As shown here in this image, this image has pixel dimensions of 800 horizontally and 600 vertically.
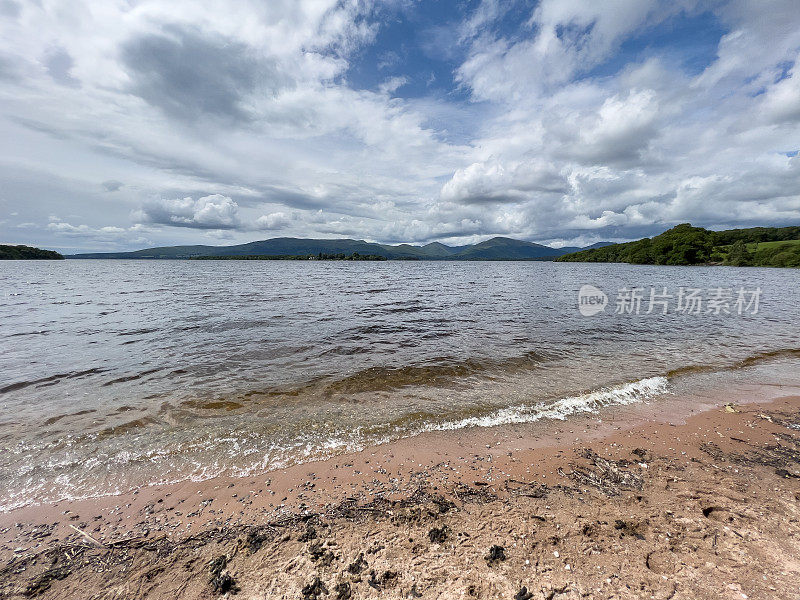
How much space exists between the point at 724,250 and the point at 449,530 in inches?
8554

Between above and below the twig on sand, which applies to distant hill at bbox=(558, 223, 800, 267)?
above

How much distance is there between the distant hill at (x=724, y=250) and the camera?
128 m

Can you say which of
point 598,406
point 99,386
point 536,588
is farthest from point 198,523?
point 598,406

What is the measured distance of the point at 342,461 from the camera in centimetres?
644

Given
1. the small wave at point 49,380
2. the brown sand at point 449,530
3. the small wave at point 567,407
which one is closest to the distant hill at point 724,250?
the small wave at point 567,407

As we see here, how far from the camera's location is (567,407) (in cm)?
895

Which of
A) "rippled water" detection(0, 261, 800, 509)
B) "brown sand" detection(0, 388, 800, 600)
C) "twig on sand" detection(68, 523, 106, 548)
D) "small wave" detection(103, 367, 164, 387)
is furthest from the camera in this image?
"small wave" detection(103, 367, 164, 387)

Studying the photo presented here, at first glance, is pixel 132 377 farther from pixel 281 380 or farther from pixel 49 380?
pixel 281 380

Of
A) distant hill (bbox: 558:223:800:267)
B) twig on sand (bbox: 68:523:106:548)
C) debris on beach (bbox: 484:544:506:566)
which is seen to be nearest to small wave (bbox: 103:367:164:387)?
twig on sand (bbox: 68:523:106:548)

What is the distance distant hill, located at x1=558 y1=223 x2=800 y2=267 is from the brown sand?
177 m

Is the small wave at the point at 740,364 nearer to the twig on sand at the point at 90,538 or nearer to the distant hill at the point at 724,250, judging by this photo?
the twig on sand at the point at 90,538

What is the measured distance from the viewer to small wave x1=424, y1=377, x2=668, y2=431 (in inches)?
318

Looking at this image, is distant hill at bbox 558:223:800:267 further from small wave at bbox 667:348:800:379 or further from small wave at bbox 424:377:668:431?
small wave at bbox 424:377:668:431

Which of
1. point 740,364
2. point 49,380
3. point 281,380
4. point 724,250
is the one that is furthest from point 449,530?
point 724,250
